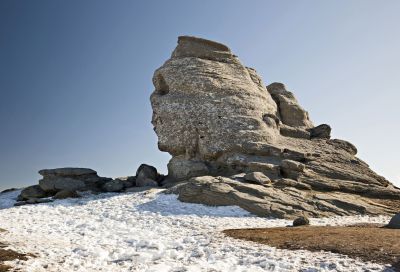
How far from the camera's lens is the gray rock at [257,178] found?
27.2m

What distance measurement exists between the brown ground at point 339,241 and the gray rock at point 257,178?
31.2 feet

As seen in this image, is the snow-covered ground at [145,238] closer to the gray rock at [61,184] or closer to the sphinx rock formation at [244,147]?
the sphinx rock formation at [244,147]

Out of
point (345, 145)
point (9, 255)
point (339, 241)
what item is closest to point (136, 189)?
point (9, 255)

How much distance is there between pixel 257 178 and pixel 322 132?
1590cm

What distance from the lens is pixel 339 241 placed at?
13.9 metres

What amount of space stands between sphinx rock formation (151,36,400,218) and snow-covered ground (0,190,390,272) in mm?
2346

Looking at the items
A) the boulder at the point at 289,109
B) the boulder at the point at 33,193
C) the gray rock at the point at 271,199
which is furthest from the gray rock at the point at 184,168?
the boulder at the point at 289,109

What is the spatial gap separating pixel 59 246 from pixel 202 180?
1350 centimetres

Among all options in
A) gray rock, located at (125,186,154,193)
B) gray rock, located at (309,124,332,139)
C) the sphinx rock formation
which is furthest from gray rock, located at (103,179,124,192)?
gray rock, located at (309,124,332,139)

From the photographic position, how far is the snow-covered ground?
11930mm

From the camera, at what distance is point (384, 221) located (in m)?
22.7

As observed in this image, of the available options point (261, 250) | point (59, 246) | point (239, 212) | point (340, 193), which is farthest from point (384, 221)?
point (59, 246)

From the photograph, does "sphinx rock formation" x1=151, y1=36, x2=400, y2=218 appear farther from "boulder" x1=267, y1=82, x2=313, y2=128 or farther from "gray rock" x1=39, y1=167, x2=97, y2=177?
"gray rock" x1=39, y1=167, x2=97, y2=177

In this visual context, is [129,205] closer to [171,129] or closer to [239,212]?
[239,212]
